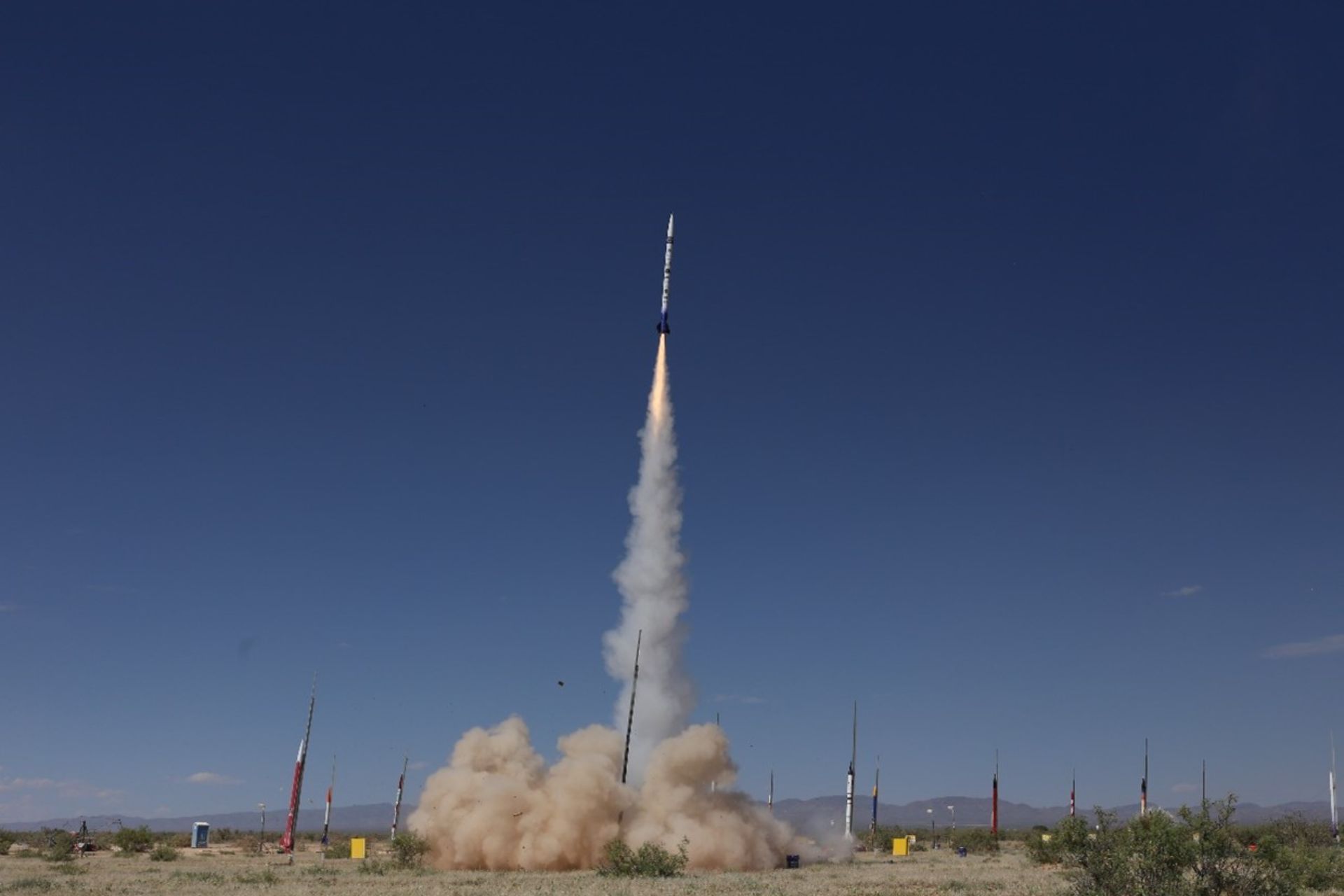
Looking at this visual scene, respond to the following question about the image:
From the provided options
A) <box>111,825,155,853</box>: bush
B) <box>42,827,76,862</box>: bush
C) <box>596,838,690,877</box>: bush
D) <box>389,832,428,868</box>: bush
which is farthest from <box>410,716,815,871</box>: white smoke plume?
<box>111,825,155,853</box>: bush

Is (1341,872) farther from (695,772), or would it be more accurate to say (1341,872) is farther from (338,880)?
(338,880)

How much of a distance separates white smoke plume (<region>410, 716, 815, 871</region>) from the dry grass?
3.10 m

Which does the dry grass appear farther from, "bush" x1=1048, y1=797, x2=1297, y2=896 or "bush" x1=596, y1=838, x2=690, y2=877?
"bush" x1=1048, y1=797, x2=1297, y2=896

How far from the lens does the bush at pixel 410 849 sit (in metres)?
71.4

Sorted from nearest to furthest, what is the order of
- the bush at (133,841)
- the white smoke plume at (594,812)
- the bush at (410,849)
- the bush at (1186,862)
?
the bush at (1186,862) < the white smoke plume at (594,812) < the bush at (410,849) < the bush at (133,841)

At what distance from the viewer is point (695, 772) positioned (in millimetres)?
73188

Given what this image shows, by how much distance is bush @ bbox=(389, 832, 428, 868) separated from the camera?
71.4m

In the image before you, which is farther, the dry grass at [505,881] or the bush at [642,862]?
the bush at [642,862]

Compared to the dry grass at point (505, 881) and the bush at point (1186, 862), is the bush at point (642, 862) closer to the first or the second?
the dry grass at point (505, 881)

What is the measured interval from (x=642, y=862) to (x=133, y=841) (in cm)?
5795

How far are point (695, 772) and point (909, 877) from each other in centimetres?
1724

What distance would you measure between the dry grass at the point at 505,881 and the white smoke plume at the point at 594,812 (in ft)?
10.2

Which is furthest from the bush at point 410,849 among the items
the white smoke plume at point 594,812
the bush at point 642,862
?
the bush at point 642,862

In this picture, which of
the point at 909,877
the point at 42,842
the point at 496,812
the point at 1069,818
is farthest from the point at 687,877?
the point at 42,842
